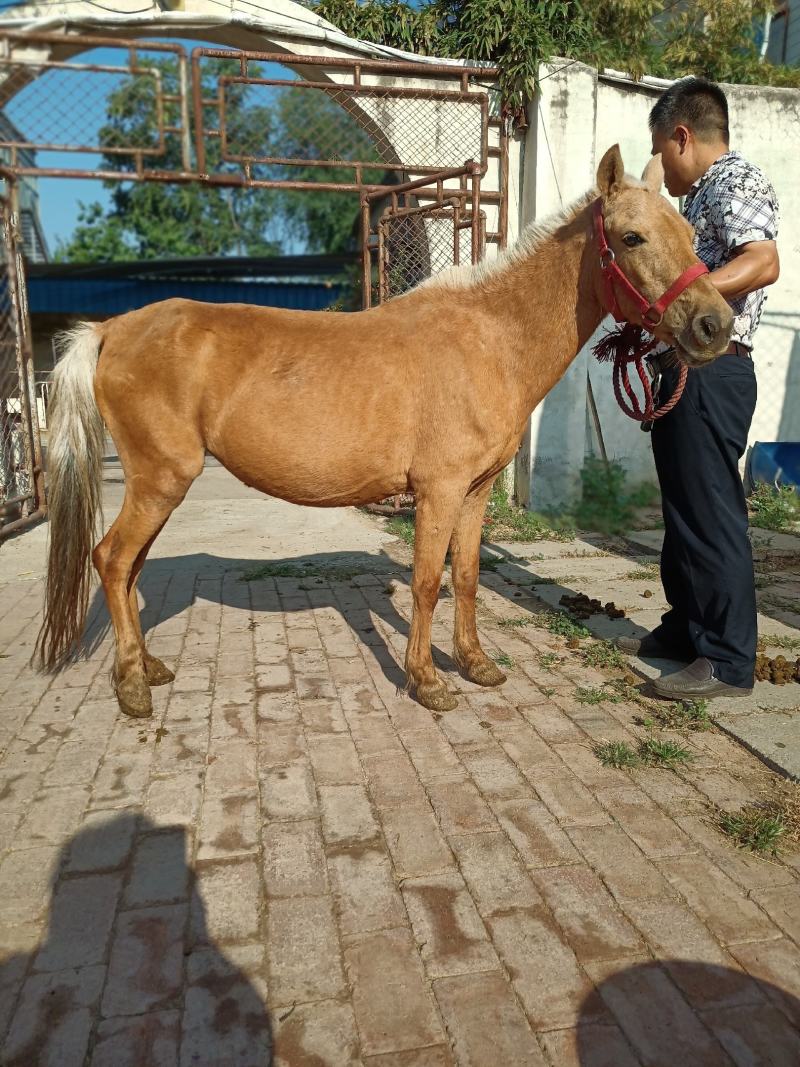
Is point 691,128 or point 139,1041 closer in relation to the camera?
point 139,1041

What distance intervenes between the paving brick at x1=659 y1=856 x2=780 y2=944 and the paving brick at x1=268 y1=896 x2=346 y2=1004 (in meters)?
1.08

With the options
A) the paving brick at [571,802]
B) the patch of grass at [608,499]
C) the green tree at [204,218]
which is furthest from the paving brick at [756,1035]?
the green tree at [204,218]

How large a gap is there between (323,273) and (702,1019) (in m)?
28.4

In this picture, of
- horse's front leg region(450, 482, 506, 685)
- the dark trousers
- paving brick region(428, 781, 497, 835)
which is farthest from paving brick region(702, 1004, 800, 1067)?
horse's front leg region(450, 482, 506, 685)

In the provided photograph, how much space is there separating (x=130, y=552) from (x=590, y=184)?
6563mm

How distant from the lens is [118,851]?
7.73ft

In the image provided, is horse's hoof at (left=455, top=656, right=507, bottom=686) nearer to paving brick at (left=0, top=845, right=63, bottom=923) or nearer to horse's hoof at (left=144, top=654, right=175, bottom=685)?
horse's hoof at (left=144, top=654, right=175, bottom=685)

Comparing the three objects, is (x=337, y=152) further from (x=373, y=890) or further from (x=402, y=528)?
(x=373, y=890)

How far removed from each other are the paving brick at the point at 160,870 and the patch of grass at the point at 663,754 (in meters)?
1.85

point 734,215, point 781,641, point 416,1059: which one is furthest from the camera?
point 781,641

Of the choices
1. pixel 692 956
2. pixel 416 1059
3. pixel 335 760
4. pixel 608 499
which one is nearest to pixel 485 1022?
A: pixel 416 1059

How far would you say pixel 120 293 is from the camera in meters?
23.9

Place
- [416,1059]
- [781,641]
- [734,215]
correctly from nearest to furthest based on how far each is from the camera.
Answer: [416,1059] < [734,215] < [781,641]

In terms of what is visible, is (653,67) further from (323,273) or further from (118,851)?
(323,273)
